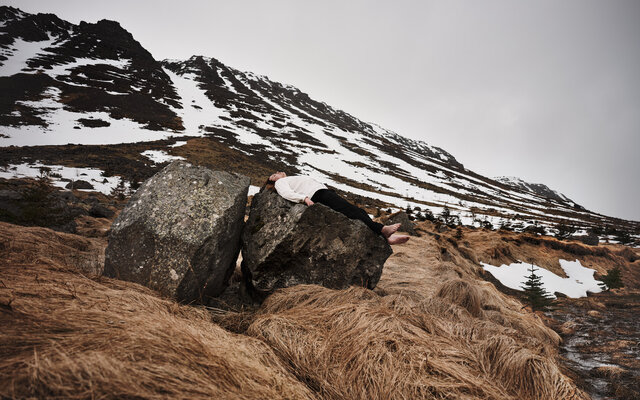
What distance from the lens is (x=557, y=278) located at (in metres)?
7.32

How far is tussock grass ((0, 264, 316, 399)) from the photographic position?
81cm

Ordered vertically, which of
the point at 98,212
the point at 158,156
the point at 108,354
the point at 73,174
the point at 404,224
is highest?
the point at 108,354

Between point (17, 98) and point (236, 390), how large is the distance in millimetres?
53734

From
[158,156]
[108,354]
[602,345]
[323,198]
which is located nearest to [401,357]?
[108,354]

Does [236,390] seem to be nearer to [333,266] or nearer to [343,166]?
[333,266]

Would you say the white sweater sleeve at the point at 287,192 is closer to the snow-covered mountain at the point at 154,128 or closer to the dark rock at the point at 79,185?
the dark rock at the point at 79,185

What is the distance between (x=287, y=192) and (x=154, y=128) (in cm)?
4224

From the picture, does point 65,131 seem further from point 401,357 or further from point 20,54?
point 20,54

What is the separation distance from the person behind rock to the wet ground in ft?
6.69

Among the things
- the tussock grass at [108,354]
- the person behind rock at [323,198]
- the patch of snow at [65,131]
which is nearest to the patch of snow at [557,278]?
the person behind rock at [323,198]

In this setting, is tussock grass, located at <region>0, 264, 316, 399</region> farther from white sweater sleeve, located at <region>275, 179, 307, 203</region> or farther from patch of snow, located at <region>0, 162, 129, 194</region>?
patch of snow, located at <region>0, 162, 129, 194</region>

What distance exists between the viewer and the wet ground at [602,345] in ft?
6.85

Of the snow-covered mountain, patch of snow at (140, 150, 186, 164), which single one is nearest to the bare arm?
the snow-covered mountain

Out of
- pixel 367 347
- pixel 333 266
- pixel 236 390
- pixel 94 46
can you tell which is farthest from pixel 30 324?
pixel 94 46
